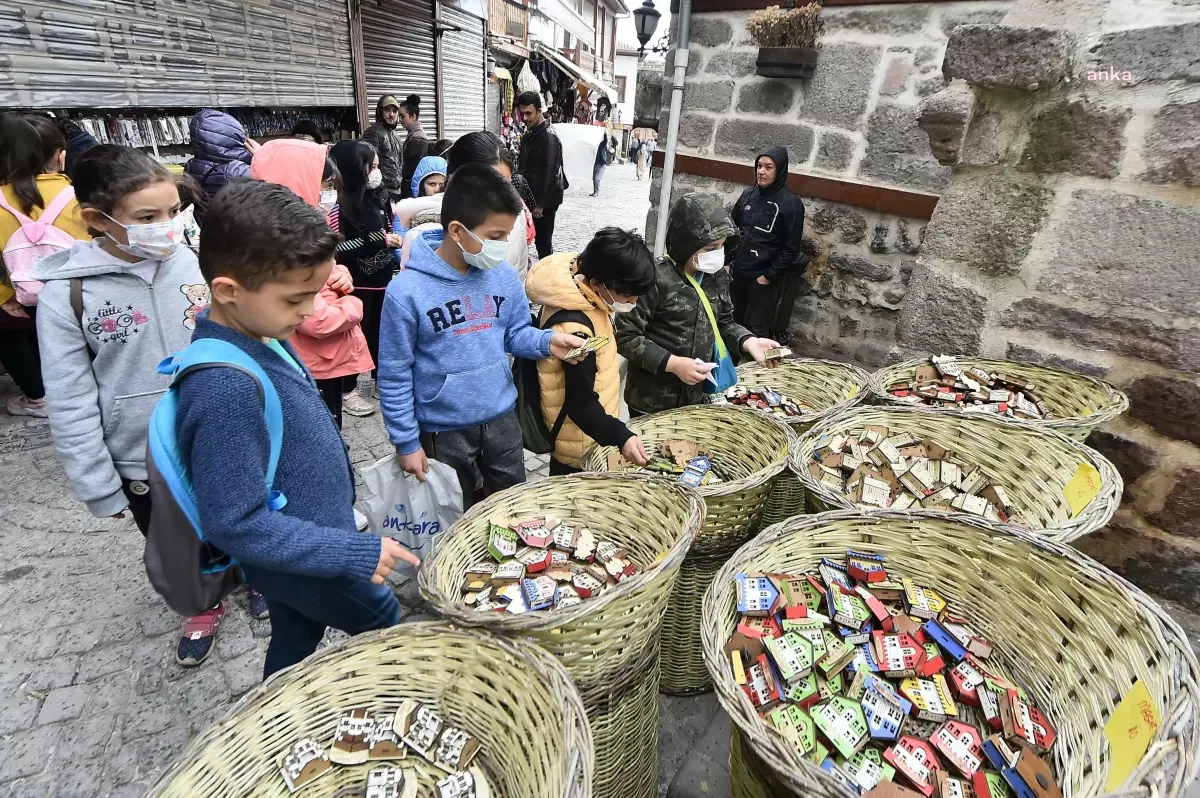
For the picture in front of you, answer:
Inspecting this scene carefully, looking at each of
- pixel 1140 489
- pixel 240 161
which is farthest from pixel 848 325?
pixel 240 161

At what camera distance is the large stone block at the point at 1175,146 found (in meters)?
2.13

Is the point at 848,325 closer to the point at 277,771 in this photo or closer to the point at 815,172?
the point at 815,172

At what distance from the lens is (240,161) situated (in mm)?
4098

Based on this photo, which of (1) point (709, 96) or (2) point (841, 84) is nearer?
(2) point (841, 84)

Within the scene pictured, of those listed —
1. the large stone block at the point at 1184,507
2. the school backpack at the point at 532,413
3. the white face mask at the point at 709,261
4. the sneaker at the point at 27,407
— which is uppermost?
the white face mask at the point at 709,261

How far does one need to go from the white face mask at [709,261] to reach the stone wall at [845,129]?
7.09 feet

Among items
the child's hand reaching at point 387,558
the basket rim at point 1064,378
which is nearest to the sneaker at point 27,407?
the child's hand reaching at point 387,558

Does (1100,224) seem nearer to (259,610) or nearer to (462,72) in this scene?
(259,610)

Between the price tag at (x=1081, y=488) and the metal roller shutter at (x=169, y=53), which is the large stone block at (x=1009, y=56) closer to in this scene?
the price tag at (x=1081, y=488)

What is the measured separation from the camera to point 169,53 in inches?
208

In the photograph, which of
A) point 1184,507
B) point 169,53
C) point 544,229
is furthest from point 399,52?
point 1184,507

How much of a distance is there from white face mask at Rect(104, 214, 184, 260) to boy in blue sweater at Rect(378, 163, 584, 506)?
27.1 inches

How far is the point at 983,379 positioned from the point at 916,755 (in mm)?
1867

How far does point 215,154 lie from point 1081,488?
4930 mm
